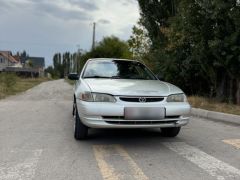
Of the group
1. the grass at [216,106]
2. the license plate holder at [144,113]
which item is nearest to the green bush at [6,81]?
the grass at [216,106]

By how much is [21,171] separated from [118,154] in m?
1.54

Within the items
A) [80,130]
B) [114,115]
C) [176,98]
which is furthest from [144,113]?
[80,130]

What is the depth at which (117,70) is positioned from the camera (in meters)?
7.50

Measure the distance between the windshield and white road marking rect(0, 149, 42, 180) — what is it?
2.64 metres

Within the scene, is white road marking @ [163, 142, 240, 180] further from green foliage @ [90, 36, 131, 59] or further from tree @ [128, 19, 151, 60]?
green foliage @ [90, 36, 131, 59]

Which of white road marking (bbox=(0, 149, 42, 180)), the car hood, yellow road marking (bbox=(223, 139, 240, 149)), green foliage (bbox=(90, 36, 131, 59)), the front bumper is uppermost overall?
green foliage (bbox=(90, 36, 131, 59))

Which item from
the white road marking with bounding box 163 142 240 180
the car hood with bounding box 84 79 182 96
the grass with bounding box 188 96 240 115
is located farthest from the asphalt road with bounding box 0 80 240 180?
the grass with bounding box 188 96 240 115

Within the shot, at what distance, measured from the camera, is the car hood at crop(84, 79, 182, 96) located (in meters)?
5.72

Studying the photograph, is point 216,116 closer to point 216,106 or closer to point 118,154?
point 216,106

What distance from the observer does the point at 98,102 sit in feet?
18.6

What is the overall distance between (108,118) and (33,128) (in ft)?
9.53

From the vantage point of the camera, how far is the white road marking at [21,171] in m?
4.38

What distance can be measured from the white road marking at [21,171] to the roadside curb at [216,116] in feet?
18.5

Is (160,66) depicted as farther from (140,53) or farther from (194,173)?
(194,173)
